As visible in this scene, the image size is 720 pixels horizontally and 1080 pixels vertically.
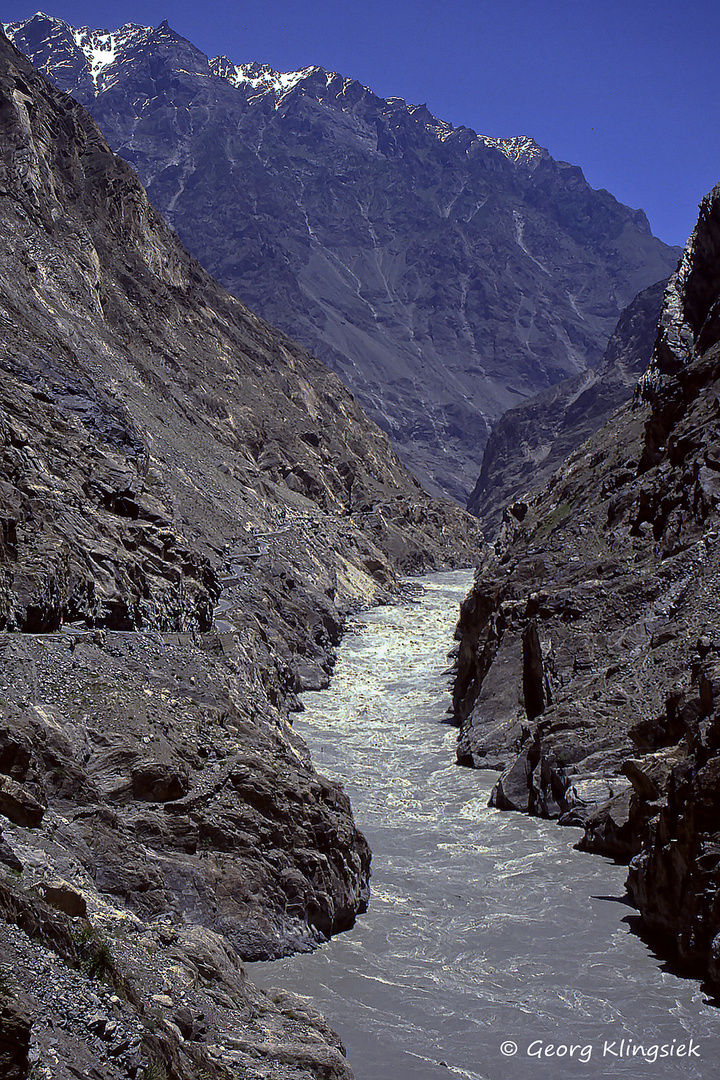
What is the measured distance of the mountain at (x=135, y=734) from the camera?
6.16 meters

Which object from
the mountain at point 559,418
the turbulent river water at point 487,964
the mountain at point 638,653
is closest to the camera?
the turbulent river water at point 487,964

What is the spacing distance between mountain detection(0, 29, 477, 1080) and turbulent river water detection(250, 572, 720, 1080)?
3.02ft

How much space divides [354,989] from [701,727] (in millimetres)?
4892

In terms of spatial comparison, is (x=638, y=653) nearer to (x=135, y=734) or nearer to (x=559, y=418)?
(x=135, y=734)

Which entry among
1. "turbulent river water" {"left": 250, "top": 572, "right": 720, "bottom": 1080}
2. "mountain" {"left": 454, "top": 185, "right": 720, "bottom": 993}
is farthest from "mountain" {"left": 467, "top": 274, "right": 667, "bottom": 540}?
"turbulent river water" {"left": 250, "top": 572, "right": 720, "bottom": 1080}

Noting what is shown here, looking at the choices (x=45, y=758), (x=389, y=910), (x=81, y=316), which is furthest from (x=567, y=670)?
(x=81, y=316)

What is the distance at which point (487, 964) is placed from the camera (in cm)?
1123

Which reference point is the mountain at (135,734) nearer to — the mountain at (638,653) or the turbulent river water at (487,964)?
the turbulent river water at (487,964)

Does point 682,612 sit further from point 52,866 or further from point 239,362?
point 239,362

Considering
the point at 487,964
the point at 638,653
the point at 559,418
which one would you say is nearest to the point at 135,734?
the point at 487,964

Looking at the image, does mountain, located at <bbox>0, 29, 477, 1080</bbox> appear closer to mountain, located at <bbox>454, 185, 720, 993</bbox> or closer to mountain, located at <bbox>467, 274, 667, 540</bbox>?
mountain, located at <bbox>454, 185, 720, 993</bbox>

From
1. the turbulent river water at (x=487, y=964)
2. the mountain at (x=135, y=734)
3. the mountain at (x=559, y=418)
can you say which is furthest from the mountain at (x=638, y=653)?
the mountain at (x=559, y=418)

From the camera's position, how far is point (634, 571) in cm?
2294

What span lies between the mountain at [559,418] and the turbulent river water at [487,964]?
9706 centimetres
